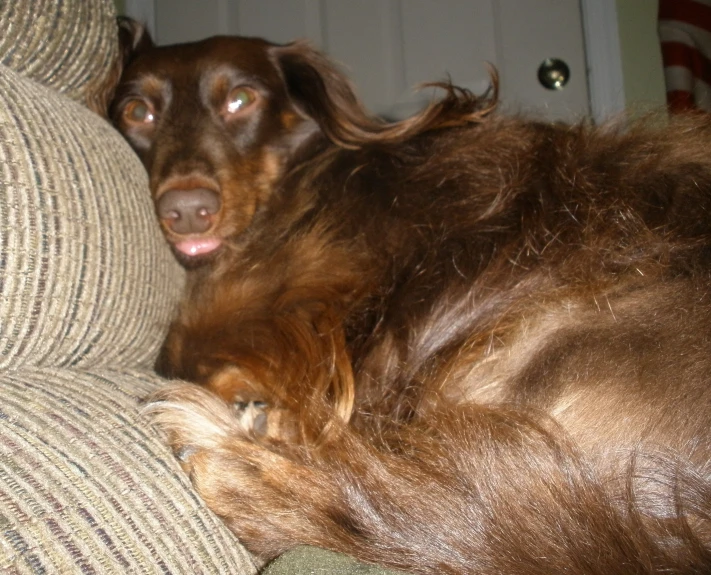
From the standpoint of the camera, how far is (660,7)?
3.08 metres

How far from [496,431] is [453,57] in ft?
8.88

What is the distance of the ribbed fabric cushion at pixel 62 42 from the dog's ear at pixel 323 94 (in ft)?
1.59

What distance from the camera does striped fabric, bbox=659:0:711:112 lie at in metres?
3.03

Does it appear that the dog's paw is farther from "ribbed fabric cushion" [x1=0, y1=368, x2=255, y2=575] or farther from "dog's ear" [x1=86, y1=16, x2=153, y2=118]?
"dog's ear" [x1=86, y1=16, x2=153, y2=118]

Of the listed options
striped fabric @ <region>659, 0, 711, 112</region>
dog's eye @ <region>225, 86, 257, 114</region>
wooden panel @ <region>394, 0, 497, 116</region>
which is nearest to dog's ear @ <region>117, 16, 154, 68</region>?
dog's eye @ <region>225, 86, 257, 114</region>

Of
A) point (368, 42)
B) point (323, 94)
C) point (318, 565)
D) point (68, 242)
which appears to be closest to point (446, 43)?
point (368, 42)

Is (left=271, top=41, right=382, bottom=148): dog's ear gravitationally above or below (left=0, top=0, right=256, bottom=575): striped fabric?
above

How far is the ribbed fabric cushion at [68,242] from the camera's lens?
70 centimetres

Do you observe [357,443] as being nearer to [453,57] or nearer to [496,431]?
[496,431]

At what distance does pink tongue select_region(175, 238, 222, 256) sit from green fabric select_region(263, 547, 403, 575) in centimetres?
67

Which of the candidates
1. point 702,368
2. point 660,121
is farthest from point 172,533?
point 660,121

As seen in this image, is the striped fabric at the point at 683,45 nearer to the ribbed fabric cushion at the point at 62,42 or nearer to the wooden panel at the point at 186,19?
the wooden panel at the point at 186,19

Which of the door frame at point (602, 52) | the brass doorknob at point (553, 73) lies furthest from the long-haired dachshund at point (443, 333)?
the door frame at point (602, 52)

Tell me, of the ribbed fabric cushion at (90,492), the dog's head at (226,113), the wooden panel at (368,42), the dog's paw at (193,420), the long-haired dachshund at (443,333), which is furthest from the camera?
the wooden panel at (368,42)
